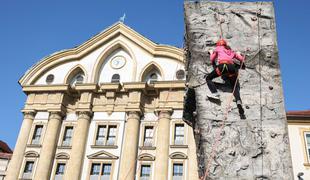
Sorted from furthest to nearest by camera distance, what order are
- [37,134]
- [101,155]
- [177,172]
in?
[37,134]
[101,155]
[177,172]

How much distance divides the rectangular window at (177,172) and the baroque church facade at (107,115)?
0.07 metres

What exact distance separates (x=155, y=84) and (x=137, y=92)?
1578 millimetres

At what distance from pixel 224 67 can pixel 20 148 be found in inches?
893

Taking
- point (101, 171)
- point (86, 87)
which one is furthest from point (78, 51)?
point (101, 171)

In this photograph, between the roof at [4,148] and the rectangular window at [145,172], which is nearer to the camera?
the rectangular window at [145,172]

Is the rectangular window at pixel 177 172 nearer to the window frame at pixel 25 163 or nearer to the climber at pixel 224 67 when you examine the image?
the window frame at pixel 25 163

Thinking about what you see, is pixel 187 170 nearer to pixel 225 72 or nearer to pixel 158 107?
pixel 158 107

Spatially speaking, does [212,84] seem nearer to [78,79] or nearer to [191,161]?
[191,161]

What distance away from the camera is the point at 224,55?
8789 millimetres

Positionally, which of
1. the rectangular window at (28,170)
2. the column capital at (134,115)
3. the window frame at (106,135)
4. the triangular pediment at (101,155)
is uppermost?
the column capital at (134,115)

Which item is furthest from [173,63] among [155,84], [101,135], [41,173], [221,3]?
[221,3]

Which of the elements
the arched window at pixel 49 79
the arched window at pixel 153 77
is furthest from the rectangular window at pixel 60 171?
the arched window at pixel 153 77

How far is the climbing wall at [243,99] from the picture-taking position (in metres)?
7.96

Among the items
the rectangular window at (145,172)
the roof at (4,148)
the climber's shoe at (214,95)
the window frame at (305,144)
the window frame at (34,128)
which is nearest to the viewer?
the climber's shoe at (214,95)
